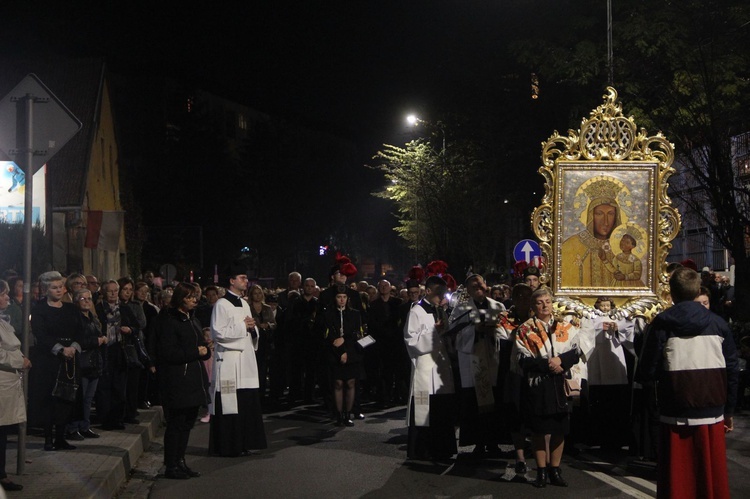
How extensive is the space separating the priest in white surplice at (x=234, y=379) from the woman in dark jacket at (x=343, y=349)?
2.68 metres

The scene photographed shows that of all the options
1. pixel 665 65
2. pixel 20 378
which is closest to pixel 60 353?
pixel 20 378

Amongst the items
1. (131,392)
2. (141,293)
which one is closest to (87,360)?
(131,392)

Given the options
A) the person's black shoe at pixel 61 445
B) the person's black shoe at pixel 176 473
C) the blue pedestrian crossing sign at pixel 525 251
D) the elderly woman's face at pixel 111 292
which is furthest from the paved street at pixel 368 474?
the blue pedestrian crossing sign at pixel 525 251

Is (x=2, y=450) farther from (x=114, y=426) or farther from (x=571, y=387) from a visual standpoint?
(x=571, y=387)

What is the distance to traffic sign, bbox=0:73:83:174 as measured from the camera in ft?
32.0

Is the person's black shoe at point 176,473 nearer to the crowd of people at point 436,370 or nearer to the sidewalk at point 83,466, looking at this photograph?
the crowd of people at point 436,370

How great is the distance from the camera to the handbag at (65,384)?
10523mm

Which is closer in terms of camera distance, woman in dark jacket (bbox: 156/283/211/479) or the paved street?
the paved street

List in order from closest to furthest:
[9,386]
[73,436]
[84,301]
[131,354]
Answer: [9,386] → [84,301] → [73,436] → [131,354]

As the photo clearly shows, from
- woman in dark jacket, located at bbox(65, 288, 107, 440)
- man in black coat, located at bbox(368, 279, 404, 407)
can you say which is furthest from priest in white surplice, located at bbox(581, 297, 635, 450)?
woman in dark jacket, located at bbox(65, 288, 107, 440)

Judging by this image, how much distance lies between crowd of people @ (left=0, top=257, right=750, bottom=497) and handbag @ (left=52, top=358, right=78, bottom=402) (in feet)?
0.05

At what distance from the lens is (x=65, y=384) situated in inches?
416

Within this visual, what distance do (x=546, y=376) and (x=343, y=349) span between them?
5427mm

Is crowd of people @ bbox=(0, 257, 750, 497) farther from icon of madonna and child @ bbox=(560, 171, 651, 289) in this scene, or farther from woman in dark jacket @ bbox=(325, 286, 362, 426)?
icon of madonna and child @ bbox=(560, 171, 651, 289)
